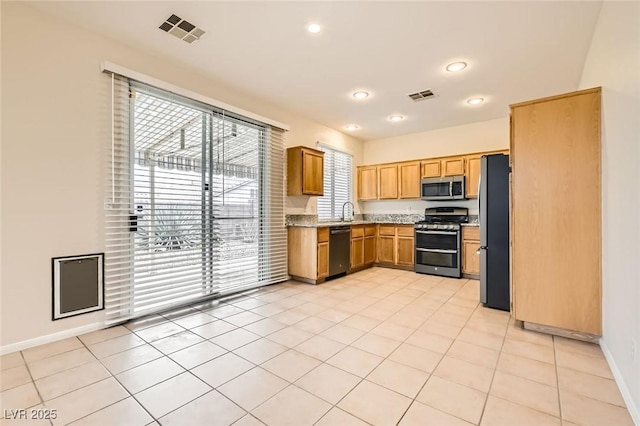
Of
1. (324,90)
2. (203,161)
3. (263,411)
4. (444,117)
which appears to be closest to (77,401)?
(263,411)

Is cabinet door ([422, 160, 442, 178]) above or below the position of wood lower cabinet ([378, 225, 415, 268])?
above

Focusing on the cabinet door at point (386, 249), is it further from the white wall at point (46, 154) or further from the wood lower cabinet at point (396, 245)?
the white wall at point (46, 154)

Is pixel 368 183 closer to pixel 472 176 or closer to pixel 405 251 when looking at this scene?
pixel 405 251

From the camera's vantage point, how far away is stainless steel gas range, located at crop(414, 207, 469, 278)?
4.92 metres

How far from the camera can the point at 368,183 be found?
21.0 feet

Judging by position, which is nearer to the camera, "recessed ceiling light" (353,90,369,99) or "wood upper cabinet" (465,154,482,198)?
"recessed ceiling light" (353,90,369,99)

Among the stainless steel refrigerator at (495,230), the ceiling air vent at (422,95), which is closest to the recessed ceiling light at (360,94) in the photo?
the ceiling air vent at (422,95)

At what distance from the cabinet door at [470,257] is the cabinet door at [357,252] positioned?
1745 millimetres

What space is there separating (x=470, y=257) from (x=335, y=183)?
2832 millimetres

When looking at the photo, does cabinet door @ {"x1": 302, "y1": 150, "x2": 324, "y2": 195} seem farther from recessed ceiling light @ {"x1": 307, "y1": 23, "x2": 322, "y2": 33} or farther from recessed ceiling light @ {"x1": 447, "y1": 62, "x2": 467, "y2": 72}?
recessed ceiling light @ {"x1": 447, "y1": 62, "x2": 467, "y2": 72}

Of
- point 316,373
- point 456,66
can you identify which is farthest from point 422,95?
point 316,373

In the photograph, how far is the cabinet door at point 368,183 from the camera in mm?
6304

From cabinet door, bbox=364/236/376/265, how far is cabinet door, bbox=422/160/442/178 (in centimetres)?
163

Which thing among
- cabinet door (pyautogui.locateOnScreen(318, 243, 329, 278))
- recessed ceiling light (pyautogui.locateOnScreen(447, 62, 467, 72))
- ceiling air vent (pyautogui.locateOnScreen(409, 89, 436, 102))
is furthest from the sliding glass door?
recessed ceiling light (pyautogui.locateOnScreen(447, 62, 467, 72))
